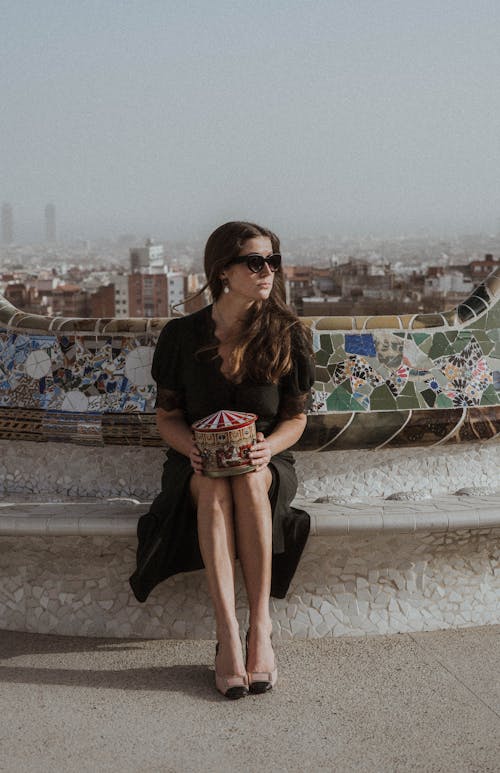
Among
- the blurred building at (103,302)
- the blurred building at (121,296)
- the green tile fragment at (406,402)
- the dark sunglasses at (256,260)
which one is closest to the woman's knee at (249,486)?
the dark sunglasses at (256,260)

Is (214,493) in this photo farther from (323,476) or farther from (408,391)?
(408,391)

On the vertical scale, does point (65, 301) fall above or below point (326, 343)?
below

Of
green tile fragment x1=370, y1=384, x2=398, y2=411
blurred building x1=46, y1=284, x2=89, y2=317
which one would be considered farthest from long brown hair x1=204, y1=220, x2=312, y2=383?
blurred building x1=46, y1=284, x2=89, y2=317

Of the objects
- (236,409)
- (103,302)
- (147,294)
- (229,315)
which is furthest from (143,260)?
(236,409)

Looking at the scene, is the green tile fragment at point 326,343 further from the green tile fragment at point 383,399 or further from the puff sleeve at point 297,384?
the puff sleeve at point 297,384

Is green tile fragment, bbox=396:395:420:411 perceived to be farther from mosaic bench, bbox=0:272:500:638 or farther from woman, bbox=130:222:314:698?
woman, bbox=130:222:314:698

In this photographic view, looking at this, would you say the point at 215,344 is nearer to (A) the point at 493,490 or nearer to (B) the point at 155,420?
(B) the point at 155,420

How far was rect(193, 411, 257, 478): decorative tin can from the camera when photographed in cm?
277

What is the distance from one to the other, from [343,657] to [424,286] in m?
Result: 38.3

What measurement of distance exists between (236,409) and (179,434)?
6.8 inches

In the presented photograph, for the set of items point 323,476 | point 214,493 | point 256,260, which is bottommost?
point 323,476

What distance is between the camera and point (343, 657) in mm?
2965

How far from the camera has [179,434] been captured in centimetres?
298

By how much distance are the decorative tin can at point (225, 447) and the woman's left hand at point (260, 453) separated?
0.01m
